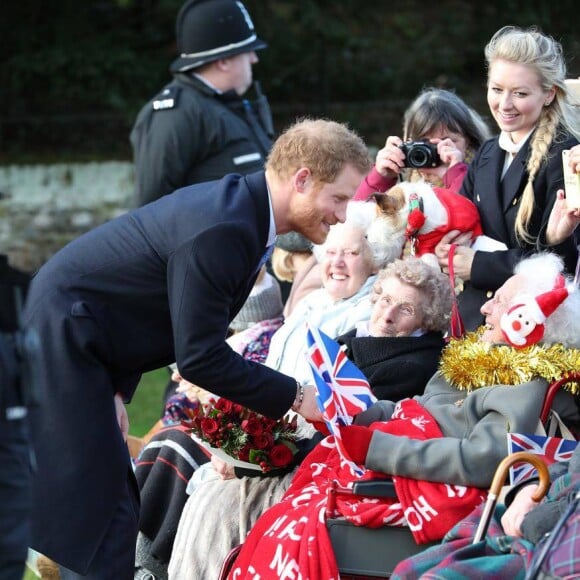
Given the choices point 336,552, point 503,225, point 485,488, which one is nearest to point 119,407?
point 336,552

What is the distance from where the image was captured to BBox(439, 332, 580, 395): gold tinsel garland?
12.7 ft

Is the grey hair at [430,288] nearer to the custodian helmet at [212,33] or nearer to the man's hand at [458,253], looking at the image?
the man's hand at [458,253]

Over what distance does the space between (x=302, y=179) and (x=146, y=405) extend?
5.29 m

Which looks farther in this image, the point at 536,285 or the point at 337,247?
the point at 337,247

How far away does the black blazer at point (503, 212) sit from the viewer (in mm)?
4461

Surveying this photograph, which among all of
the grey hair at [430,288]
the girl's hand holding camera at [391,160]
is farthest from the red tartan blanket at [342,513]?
the girl's hand holding camera at [391,160]

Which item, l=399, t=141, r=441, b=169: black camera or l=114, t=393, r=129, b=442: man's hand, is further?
l=399, t=141, r=441, b=169: black camera

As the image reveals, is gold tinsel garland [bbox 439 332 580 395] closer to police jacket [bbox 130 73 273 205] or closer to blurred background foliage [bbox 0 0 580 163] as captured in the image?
police jacket [bbox 130 73 273 205]

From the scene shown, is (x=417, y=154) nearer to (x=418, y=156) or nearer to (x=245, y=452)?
(x=418, y=156)

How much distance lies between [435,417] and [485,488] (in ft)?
1.10

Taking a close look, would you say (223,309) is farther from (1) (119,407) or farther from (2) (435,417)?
(2) (435,417)

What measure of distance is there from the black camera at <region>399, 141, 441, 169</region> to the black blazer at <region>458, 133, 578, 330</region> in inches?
11.7

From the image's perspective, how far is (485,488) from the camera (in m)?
3.84

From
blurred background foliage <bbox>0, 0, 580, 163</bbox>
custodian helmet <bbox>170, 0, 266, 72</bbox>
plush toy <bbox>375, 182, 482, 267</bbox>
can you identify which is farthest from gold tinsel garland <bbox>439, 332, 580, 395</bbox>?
blurred background foliage <bbox>0, 0, 580, 163</bbox>
